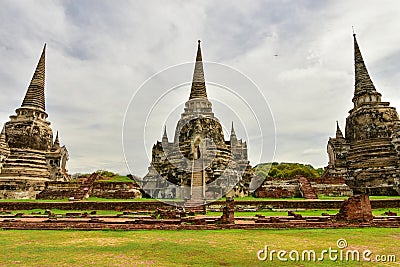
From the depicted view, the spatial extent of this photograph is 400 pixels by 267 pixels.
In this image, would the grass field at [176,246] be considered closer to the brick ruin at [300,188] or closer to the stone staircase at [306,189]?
the stone staircase at [306,189]

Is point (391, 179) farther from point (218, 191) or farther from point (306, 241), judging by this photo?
point (306, 241)

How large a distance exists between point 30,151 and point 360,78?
40.7 metres

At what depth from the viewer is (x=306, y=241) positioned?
975 centimetres

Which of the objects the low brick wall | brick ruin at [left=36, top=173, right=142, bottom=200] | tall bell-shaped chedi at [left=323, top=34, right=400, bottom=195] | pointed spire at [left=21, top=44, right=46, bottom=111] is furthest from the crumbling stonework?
pointed spire at [left=21, top=44, right=46, bottom=111]

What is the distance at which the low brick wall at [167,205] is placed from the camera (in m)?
21.9

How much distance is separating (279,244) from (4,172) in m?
32.7

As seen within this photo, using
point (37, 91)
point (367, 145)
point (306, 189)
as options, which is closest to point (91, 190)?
point (37, 91)

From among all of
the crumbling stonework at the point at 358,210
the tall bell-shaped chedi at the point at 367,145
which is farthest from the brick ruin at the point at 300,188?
the crumbling stonework at the point at 358,210

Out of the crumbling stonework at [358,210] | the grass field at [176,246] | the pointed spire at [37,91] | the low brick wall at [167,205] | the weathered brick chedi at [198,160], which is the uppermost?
the pointed spire at [37,91]

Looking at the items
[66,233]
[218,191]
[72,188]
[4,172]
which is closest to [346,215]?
[66,233]

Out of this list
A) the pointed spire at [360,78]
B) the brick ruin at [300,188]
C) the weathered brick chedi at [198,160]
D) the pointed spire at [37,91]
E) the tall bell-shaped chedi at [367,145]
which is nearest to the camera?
the weathered brick chedi at [198,160]

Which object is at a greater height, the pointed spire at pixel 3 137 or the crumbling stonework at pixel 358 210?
the pointed spire at pixel 3 137

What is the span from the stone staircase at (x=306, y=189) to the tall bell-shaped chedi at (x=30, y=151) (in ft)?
85.1

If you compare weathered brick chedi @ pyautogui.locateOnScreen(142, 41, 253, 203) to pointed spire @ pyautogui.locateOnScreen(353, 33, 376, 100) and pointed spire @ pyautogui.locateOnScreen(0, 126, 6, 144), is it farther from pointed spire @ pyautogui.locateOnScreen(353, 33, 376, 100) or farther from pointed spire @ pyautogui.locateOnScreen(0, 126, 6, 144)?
pointed spire @ pyautogui.locateOnScreen(353, 33, 376, 100)
